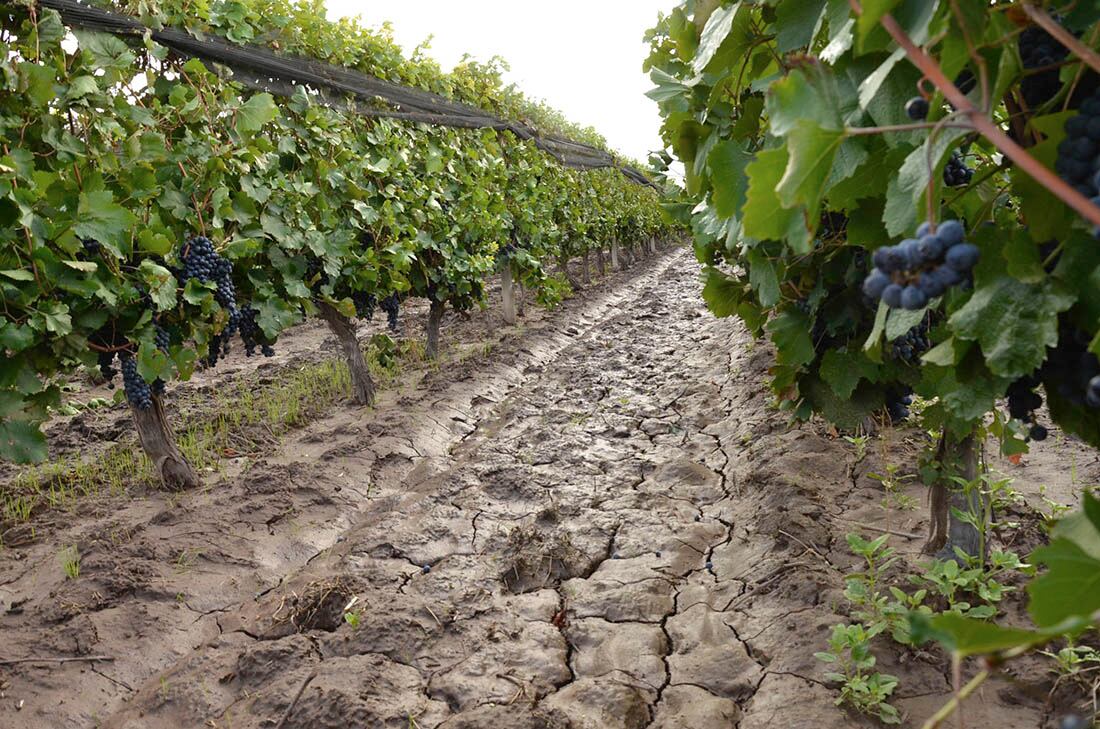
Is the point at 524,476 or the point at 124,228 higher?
the point at 124,228

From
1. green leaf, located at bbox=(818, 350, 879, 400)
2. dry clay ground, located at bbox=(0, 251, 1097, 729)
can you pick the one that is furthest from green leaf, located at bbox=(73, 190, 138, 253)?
green leaf, located at bbox=(818, 350, 879, 400)

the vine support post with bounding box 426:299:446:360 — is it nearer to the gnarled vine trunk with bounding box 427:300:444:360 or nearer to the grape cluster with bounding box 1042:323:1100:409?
the gnarled vine trunk with bounding box 427:300:444:360

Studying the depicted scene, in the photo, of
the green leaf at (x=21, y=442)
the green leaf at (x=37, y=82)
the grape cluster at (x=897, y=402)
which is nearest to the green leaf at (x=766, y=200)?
the grape cluster at (x=897, y=402)

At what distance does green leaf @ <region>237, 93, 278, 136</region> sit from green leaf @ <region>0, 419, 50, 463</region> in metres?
2.02

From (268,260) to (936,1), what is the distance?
4543 millimetres

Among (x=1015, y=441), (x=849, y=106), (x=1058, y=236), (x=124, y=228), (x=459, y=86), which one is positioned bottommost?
(x=1015, y=441)

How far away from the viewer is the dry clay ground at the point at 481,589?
2553 millimetres

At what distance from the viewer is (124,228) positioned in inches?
116

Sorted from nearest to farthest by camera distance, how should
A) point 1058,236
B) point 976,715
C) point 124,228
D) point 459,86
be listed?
point 1058,236
point 976,715
point 124,228
point 459,86

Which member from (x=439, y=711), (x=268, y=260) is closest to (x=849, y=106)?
(x=439, y=711)

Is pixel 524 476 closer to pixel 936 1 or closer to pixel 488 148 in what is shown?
pixel 936 1

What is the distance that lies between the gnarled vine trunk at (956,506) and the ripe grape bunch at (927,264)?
2118 millimetres

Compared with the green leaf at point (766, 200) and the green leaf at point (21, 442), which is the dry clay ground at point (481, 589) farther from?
the green leaf at point (766, 200)

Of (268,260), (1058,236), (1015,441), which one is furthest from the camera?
(268,260)
